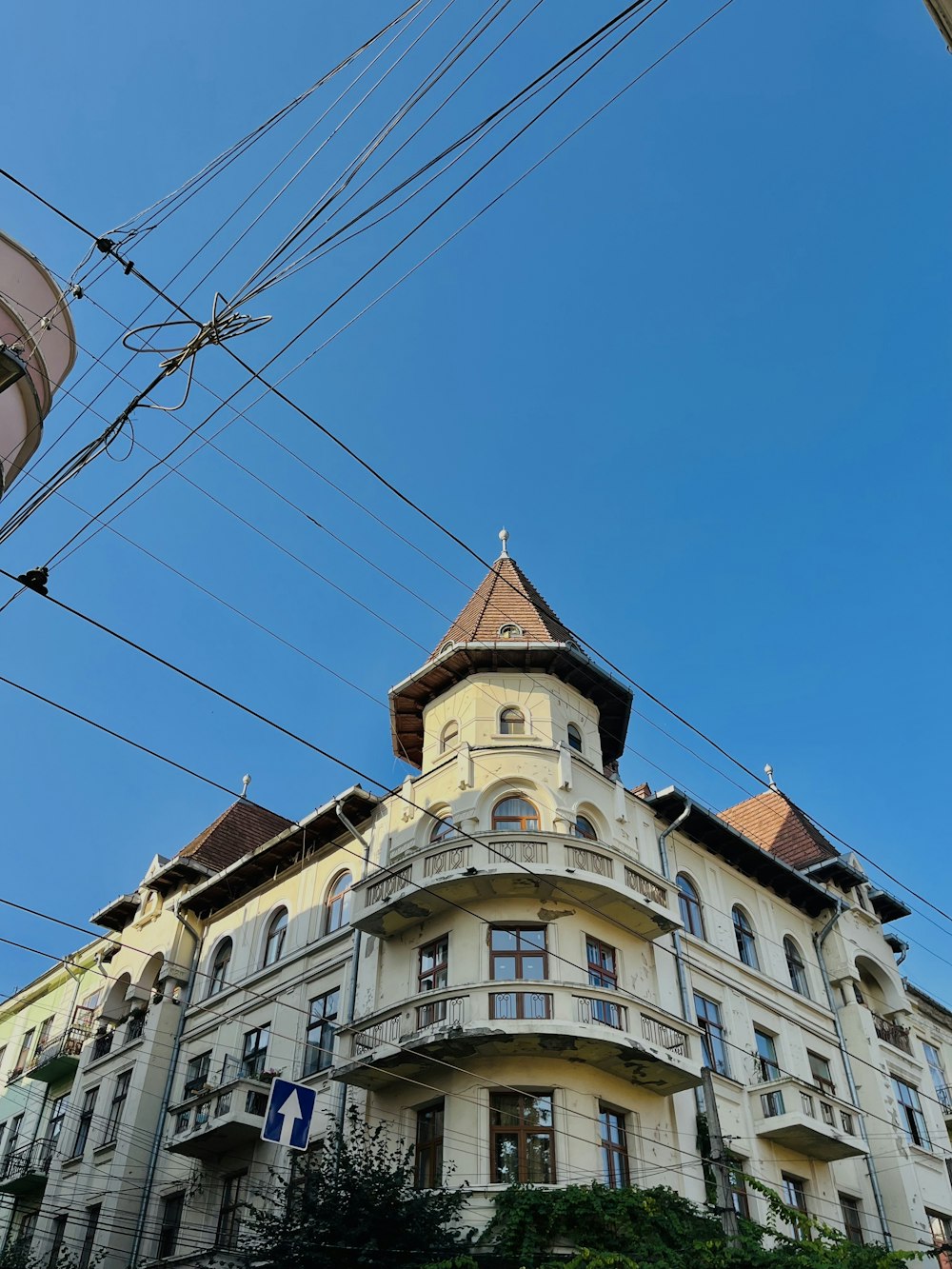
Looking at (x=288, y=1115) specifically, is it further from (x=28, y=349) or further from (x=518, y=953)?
(x=28, y=349)

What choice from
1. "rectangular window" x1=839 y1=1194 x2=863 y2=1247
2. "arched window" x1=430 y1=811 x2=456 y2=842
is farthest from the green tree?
"rectangular window" x1=839 y1=1194 x2=863 y2=1247

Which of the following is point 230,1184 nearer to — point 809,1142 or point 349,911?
point 349,911

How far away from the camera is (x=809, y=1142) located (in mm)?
24312

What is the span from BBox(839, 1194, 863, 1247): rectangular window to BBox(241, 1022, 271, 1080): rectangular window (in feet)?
44.3

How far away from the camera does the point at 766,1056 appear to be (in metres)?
26.5

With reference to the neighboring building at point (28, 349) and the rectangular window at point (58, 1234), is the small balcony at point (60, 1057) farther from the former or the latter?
the neighboring building at point (28, 349)

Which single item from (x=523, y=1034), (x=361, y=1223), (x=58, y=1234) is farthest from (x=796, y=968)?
(x=58, y=1234)

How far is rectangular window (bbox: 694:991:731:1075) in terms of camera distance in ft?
80.4

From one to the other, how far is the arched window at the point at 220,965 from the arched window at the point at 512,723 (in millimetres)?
10302

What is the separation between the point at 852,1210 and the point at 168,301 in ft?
82.0

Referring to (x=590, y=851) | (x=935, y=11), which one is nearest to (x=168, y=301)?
(x=935, y=11)

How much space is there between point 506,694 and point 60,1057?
58.0 feet

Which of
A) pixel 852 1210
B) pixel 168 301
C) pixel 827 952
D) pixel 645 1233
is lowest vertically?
pixel 645 1233

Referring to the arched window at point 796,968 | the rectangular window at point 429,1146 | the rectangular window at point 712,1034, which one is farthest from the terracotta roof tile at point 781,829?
the rectangular window at point 429,1146
